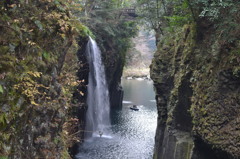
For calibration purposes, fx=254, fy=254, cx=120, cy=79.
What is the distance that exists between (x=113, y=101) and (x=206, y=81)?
25122 millimetres

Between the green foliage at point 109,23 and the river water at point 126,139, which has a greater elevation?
the green foliage at point 109,23

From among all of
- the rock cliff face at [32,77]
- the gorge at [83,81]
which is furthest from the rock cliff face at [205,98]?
the rock cliff face at [32,77]

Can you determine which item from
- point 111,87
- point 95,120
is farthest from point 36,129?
point 111,87

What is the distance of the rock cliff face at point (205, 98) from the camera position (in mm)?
7656

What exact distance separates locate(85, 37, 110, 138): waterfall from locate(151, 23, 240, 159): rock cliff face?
9621 millimetres

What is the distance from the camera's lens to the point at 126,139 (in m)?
20.6

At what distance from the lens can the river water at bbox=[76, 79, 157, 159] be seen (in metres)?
17.2

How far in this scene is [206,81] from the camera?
891 centimetres

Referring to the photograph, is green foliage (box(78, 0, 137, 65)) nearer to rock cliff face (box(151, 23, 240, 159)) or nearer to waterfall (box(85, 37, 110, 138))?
waterfall (box(85, 37, 110, 138))

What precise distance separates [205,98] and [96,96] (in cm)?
1574

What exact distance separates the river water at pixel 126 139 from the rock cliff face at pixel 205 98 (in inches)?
184

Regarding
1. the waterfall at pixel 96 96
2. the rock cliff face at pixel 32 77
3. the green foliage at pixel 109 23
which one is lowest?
the waterfall at pixel 96 96

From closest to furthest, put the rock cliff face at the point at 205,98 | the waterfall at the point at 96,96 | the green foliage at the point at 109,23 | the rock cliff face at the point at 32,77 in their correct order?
the rock cliff face at the point at 32,77 < the rock cliff face at the point at 205,98 < the waterfall at the point at 96,96 < the green foliage at the point at 109,23

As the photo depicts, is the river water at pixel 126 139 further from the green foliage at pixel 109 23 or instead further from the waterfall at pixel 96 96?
the green foliage at pixel 109 23
